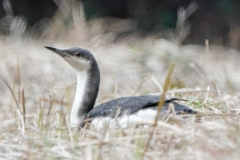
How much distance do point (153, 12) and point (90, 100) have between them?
389 inches

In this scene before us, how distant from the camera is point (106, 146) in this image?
3.44 m

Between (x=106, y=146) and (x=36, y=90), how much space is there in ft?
11.5

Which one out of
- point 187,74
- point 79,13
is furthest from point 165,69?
point 79,13

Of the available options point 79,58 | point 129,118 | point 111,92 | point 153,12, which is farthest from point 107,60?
point 153,12

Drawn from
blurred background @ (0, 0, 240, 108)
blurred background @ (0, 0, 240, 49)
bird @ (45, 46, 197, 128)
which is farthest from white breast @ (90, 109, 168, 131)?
blurred background @ (0, 0, 240, 49)

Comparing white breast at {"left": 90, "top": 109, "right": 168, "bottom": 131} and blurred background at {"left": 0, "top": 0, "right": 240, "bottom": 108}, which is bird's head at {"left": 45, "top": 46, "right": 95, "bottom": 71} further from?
white breast at {"left": 90, "top": 109, "right": 168, "bottom": 131}

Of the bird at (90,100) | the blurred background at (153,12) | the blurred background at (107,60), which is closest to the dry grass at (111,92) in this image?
the blurred background at (107,60)

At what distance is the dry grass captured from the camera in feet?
11.1

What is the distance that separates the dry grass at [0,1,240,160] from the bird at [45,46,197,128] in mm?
115

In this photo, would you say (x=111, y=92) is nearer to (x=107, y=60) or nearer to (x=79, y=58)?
(x=79, y=58)

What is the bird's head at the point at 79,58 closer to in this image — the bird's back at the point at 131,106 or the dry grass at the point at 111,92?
the dry grass at the point at 111,92

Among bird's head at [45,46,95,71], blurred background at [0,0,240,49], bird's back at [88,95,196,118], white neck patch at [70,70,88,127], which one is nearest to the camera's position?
bird's back at [88,95,196,118]

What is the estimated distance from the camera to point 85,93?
514 cm

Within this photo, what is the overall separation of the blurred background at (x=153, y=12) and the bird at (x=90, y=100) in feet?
29.1
